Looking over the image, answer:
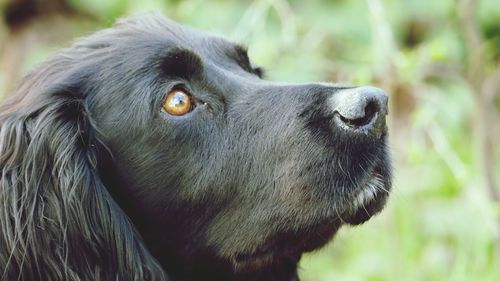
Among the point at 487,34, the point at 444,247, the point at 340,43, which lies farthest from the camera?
the point at 487,34

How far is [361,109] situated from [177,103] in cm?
66

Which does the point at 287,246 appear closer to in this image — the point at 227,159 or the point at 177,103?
the point at 227,159

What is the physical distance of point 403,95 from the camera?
8266mm

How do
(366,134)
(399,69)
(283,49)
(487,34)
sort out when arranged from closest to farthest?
1. (366,134)
2. (399,69)
3. (283,49)
4. (487,34)

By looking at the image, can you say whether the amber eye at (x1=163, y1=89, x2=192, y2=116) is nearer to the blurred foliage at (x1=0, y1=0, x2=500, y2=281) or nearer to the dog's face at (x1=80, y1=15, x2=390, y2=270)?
the dog's face at (x1=80, y1=15, x2=390, y2=270)

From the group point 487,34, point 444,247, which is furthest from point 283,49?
point 487,34

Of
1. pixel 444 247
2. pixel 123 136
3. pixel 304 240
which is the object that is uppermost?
pixel 123 136

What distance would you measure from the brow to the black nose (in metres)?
0.55

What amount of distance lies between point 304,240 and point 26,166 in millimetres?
999

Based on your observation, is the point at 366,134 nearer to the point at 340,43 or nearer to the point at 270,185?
the point at 270,185

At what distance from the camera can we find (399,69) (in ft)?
16.1

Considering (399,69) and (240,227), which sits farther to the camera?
(399,69)

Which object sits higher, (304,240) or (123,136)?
(123,136)

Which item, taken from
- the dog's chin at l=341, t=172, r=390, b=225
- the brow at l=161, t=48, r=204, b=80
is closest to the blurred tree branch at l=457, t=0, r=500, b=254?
the dog's chin at l=341, t=172, r=390, b=225
